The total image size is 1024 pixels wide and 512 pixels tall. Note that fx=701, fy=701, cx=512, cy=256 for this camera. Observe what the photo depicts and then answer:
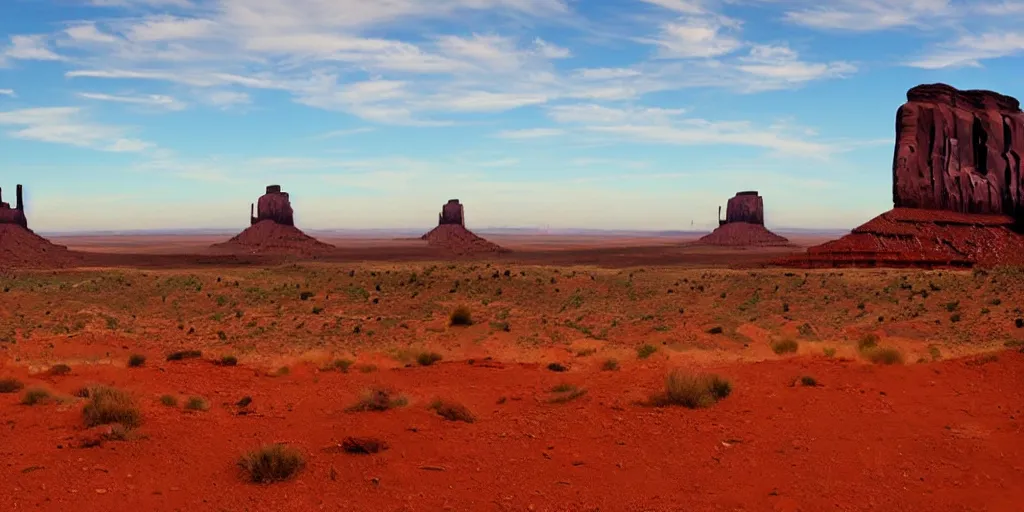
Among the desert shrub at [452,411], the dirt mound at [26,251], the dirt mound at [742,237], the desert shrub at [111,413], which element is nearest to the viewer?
the desert shrub at [111,413]

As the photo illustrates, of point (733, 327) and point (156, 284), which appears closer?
point (733, 327)

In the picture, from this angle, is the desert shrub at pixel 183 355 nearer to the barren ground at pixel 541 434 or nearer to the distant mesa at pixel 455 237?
the barren ground at pixel 541 434

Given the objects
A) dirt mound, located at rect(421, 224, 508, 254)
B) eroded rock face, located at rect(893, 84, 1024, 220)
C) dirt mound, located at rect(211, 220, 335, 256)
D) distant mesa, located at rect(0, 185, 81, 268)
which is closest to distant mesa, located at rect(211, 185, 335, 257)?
dirt mound, located at rect(211, 220, 335, 256)

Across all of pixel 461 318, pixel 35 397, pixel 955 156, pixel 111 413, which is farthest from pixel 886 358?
pixel 955 156

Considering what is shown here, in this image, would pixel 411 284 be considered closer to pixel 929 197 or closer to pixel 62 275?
pixel 62 275

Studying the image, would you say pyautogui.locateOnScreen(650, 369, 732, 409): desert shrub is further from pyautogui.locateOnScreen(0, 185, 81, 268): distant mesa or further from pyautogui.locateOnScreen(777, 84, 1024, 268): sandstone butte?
pyautogui.locateOnScreen(0, 185, 81, 268): distant mesa

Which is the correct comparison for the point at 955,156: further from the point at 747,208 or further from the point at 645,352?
the point at 747,208

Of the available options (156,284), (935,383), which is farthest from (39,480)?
(156,284)

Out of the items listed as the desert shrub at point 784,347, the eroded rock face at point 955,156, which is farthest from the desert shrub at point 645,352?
the eroded rock face at point 955,156
